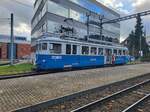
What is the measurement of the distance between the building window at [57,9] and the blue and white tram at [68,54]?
58.1ft

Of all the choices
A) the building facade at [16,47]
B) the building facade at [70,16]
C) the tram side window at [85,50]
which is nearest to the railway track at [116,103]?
the tram side window at [85,50]

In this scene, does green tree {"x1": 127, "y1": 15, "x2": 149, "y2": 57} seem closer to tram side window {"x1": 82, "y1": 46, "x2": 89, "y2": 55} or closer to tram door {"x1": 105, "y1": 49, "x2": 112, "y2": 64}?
tram door {"x1": 105, "y1": 49, "x2": 112, "y2": 64}

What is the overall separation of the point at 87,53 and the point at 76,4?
28036 mm

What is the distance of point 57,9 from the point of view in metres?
43.0

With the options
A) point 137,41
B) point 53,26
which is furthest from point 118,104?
point 137,41

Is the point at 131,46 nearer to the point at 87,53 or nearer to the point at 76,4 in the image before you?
the point at 76,4

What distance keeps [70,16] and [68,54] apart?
1098 inches

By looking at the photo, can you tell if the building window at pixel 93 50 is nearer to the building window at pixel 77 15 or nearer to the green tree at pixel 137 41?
the building window at pixel 77 15

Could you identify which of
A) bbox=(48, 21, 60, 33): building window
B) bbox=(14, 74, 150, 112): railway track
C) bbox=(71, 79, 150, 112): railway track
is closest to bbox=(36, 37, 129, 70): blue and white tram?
bbox=(14, 74, 150, 112): railway track

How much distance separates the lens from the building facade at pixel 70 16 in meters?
40.9

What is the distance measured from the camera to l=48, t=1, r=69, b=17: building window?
4086 centimetres

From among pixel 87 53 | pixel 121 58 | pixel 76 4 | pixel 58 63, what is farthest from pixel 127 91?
pixel 76 4

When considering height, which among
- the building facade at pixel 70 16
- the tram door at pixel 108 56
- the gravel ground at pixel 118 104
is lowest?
the gravel ground at pixel 118 104

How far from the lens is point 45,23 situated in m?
41.4
